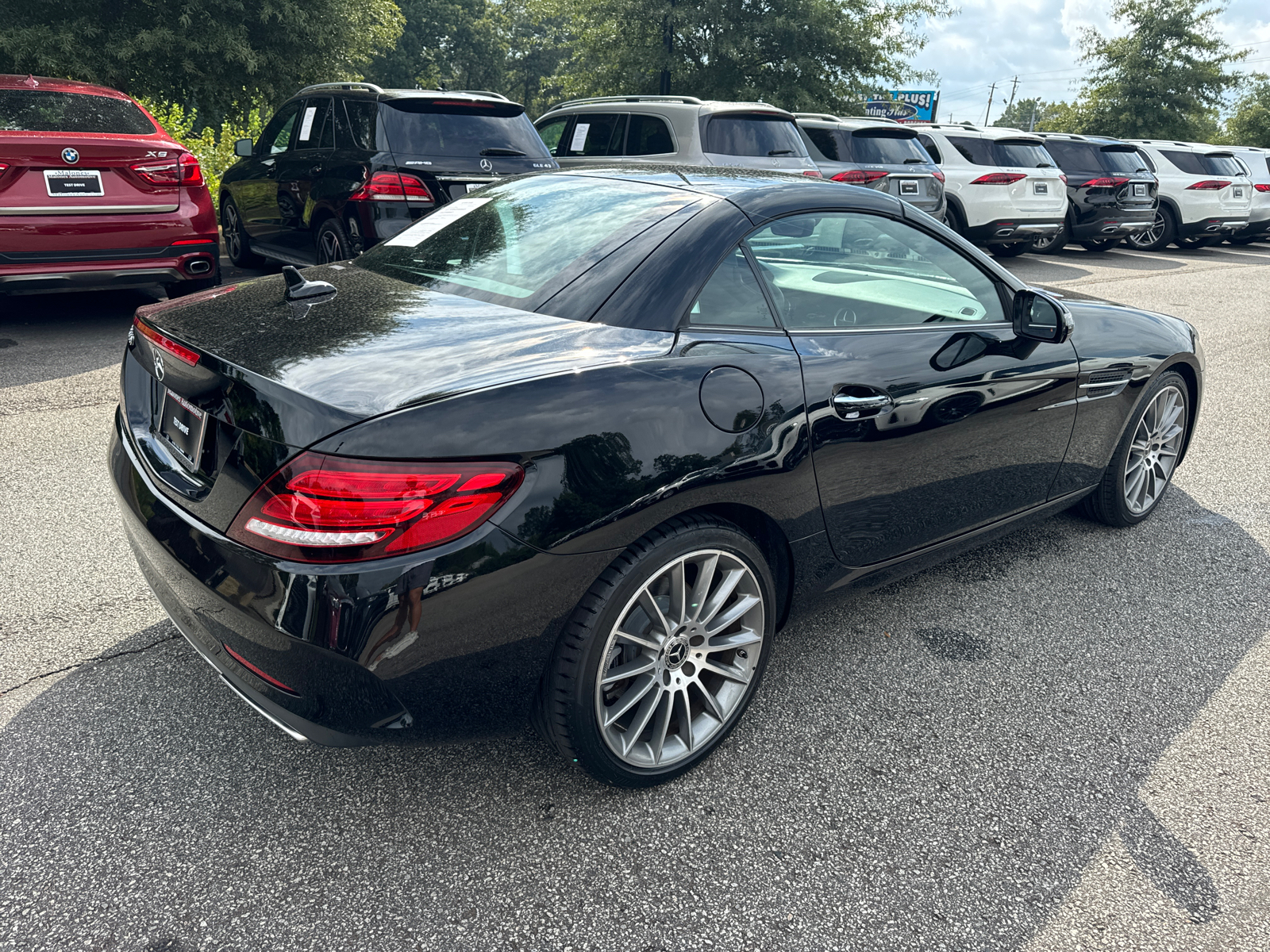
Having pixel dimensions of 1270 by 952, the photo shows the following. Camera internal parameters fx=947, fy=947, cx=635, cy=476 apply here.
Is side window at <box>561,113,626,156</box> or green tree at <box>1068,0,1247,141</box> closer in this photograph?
side window at <box>561,113,626,156</box>

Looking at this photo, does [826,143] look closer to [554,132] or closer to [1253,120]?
[554,132]

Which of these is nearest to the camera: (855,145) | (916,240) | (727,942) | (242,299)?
(727,942)

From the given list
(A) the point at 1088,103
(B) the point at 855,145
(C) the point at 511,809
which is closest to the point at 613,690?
(C) the point at 511,809

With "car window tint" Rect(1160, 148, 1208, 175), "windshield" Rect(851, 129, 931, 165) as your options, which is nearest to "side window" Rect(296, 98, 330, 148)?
"windshield" Rect(851, 129, 931, 165)

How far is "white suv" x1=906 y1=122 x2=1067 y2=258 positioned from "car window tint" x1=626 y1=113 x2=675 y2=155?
5057 millimetres

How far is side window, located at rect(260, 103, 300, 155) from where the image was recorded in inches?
325

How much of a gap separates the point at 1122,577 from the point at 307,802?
3138 millimetres

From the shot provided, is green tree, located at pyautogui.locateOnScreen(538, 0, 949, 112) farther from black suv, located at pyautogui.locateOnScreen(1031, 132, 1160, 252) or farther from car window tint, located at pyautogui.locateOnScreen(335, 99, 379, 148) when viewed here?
car window tint, located at pyautogui.locateOnScreen(335, 99, 379, 148)

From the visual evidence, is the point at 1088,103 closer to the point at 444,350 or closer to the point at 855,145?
the point at 855,145

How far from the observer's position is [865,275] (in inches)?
127

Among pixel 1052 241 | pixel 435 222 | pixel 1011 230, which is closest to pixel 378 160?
pixel 435 222

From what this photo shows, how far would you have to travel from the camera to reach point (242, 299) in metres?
2.71

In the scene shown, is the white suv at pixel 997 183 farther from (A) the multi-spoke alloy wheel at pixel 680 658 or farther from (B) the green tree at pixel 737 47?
(A) the multi-spoke alloy wheel at pixel 680 658

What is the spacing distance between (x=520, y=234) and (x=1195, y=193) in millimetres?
18304
